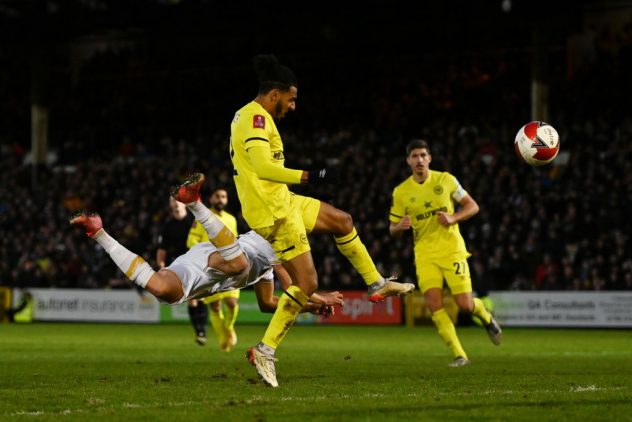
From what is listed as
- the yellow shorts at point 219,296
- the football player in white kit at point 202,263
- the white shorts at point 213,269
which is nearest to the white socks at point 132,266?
the football player in white kit at point 202,263

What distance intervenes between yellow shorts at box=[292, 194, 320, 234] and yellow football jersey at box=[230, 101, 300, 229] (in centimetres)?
28

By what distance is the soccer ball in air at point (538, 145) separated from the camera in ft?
40.5

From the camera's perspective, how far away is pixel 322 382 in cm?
1083

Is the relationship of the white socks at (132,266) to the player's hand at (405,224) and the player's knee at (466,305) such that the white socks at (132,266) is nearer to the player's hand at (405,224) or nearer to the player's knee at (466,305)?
the player's hand at (405,224)

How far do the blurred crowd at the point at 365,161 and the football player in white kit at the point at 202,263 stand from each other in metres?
13.5

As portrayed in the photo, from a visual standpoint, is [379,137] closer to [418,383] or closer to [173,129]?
[173,129]

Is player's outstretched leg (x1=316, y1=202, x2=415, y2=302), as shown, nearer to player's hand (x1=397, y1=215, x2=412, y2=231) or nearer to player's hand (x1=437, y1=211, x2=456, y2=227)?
player's hand (x1=397, y1=215, x2=412, y2=231)

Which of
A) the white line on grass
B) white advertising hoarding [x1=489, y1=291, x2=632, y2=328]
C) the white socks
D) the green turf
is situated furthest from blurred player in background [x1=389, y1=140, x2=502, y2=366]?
white advertising hoarding [x1=489, y1=291, x2=632, y2=328]

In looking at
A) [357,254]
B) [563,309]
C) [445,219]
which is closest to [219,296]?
[445,219]

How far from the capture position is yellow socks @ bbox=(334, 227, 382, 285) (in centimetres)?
1095

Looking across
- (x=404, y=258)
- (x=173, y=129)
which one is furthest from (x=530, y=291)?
(x=173, y=129)

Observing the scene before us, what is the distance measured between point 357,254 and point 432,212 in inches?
117

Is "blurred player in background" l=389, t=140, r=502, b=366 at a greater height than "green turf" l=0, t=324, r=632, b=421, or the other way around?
"blurred player in background" l=389, t=140, r=502, b=366

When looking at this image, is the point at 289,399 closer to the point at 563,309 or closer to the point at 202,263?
the point at 202,263
